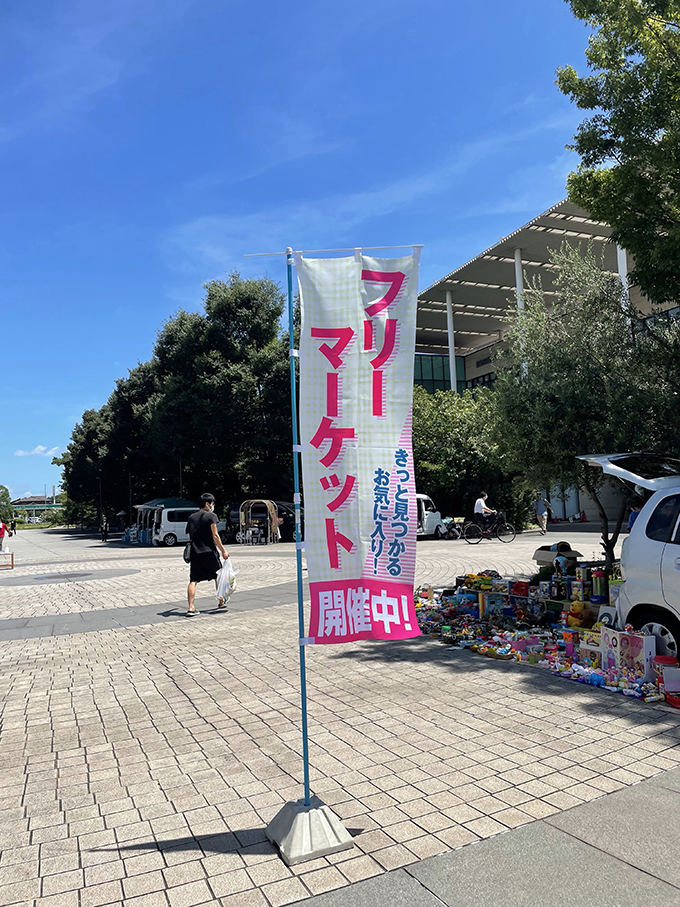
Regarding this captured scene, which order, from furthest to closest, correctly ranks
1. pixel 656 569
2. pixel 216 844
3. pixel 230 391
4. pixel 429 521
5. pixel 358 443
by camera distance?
pixel 230 391 < pixel 429 521 < pixel 656 569 < pixel 358 443 < pixel 216 844

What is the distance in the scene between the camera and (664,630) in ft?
18.5

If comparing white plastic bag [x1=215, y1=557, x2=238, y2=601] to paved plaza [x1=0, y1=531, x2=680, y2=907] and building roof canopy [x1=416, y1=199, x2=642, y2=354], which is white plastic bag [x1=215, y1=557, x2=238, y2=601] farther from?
building roof canopy [x1=416, y1=199, x2=642, y2=354]

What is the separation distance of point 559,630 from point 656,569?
1.95m

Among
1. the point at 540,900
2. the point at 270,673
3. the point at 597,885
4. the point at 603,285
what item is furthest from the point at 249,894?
the point at 603,285

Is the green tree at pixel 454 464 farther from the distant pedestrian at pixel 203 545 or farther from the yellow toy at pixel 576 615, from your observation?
the yellow toy at pixel 576 615

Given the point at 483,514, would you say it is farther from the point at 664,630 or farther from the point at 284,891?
the point at 284,891

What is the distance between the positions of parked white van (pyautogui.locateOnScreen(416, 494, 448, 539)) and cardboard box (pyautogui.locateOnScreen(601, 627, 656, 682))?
20411 millimetres

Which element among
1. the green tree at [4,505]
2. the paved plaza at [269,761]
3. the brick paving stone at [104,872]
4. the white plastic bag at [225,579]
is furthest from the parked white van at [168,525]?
the green tree at [4,505]

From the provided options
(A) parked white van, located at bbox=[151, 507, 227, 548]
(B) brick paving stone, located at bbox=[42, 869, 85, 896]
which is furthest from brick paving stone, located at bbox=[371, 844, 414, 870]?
(A) parked white van, located at bbox=[151, 507, 227, 548]

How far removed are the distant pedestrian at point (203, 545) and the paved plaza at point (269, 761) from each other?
2112mm

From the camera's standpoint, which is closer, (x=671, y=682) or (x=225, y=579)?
(x=671, y=682)

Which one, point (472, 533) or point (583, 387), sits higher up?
point (583, 387)

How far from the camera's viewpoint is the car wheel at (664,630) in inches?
218

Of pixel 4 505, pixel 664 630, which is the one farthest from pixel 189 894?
pixel 4 505
